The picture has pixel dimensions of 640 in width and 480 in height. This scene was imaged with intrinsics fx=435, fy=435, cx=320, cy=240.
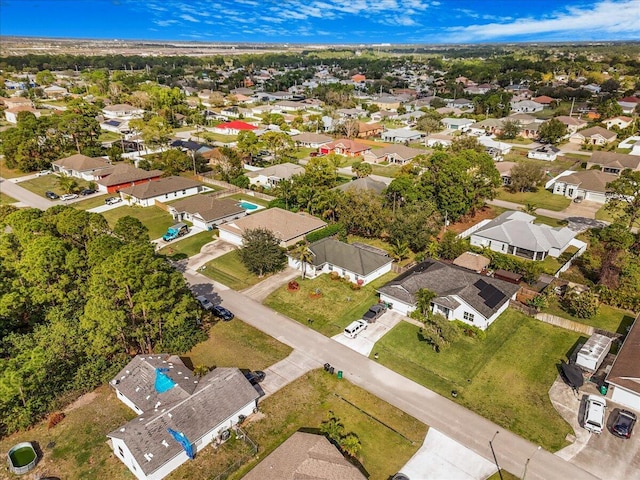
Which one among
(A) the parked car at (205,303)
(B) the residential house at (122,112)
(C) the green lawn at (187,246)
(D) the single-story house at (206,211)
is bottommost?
(A) the parked car at (205,303)

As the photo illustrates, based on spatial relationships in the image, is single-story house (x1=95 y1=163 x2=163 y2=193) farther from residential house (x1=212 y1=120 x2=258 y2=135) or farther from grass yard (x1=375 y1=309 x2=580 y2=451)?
grass yard (x1=375 y1=309 x2=580 y2=451)

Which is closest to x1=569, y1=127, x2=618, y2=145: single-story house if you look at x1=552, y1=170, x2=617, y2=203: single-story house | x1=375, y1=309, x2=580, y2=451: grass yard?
x1=552, y1=170, x2=617, y2=203: single-story house

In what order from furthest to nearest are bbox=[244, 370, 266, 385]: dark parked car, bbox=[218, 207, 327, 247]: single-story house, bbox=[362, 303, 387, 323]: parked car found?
1. bbox=[218, 207, 327, 247]: single-story house
2. bbox=[362, 303, 387, 323]: parked car
3. bbox=[244, 370, 266, 385]: dark parked car

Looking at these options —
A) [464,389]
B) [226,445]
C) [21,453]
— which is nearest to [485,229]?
[464,389]

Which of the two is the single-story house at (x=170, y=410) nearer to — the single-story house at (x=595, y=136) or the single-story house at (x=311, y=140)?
the single-story house at (x=311, y=140)

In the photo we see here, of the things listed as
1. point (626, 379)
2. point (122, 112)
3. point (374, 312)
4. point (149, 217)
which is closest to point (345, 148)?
point (149, 217)

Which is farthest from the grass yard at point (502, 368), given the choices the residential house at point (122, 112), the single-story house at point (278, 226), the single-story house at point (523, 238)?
the residential house at point (122, 112)
